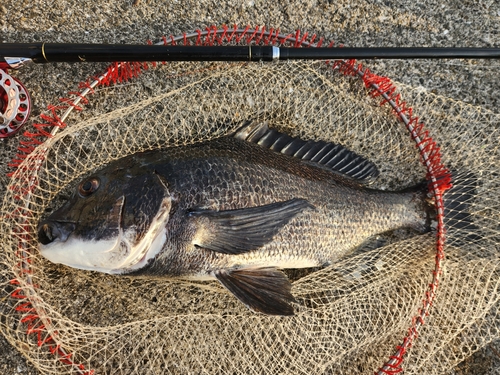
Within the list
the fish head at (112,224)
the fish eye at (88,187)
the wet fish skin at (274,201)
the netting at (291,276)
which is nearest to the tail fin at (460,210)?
the netting at (291,276)

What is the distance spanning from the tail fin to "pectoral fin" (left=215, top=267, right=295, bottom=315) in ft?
3.66

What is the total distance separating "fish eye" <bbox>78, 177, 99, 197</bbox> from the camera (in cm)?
186

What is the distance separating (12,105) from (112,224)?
3.66 feet

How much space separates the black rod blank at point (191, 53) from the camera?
1.79 meters

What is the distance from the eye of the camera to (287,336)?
7.30 ft

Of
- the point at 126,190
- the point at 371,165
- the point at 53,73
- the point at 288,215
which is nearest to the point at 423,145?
the point at 371,165

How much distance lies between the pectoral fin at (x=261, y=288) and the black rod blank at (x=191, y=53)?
115cm

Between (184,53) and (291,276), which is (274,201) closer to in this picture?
(291,276)

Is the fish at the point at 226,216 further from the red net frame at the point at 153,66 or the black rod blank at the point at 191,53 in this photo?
the black rod blank at the point at 191,53

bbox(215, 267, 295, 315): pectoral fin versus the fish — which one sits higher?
the fish

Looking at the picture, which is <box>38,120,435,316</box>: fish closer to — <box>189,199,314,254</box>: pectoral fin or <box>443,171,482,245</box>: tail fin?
<box>189,199,314,254</box>: pectoral fin

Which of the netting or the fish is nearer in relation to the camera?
the fish

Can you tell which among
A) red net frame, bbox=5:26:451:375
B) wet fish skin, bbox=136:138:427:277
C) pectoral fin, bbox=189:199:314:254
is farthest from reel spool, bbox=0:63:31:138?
pectoral fin, bbox=189:199:314:254

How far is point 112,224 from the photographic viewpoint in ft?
5.80
